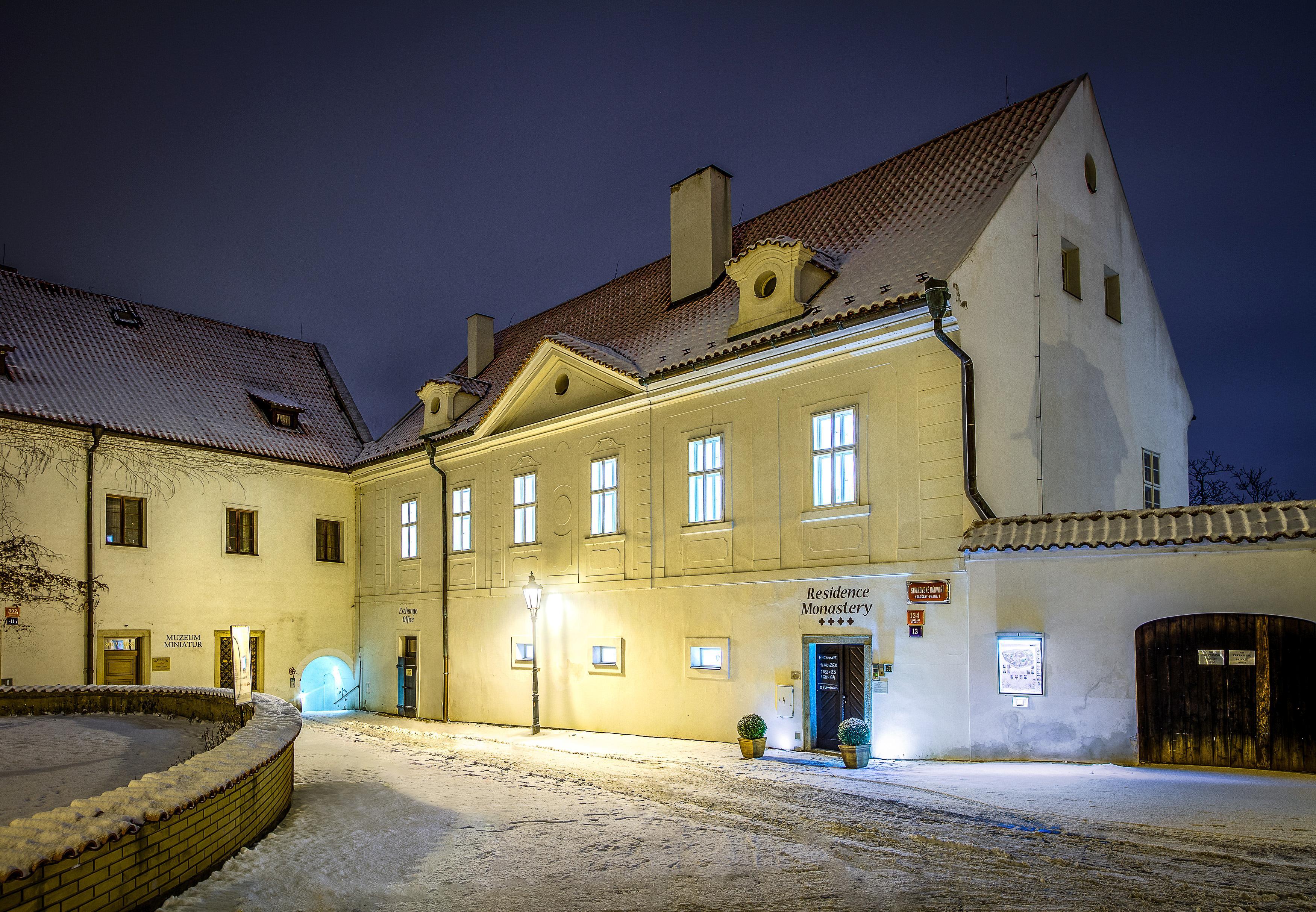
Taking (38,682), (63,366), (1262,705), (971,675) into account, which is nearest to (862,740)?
(971,675)

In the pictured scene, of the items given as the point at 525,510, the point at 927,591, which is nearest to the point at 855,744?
the point at 927,591

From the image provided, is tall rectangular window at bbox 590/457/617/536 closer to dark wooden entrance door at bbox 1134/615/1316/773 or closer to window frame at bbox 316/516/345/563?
dark wooden entrance door at bbox 1134/615/1316/773

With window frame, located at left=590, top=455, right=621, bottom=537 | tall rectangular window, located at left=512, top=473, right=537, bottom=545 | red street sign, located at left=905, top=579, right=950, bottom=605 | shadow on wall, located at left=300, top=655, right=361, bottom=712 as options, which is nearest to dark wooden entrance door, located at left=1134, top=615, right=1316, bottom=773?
red street sign, located at left=905, top=579, right=950, bottom=605

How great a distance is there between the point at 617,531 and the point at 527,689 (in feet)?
14.9

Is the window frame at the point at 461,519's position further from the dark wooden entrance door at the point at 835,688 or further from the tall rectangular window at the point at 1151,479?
the tall rectangular window at the point at 1151,479

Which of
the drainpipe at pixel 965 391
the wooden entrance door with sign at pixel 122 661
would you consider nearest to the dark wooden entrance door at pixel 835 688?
the drainpipe at pixel 965 391

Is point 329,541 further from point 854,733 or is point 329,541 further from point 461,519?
point 854,733

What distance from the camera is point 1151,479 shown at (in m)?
19.6

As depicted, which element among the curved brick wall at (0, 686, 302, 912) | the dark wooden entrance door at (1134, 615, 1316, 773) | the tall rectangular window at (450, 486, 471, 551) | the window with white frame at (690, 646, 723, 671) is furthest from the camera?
the tall rectangular window at (450, 486, 471, 551)

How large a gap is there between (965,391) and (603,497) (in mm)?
8112

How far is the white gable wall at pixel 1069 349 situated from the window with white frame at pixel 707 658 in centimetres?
537

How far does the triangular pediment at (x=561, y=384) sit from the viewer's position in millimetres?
19797

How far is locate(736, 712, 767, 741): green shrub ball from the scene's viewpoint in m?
15.0

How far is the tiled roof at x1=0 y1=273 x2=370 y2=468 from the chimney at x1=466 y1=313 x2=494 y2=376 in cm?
426
